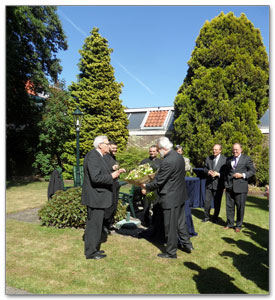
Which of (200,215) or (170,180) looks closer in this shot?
(170,180)

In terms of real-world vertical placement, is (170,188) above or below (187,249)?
above

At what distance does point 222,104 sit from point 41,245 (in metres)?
9.63

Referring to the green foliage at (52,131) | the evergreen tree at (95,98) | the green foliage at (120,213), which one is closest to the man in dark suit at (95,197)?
the green foliage at (120,213)

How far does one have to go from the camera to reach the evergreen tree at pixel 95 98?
15016 mm

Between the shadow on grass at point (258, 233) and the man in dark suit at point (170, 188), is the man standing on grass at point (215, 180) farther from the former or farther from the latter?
the man in dark suit at point (170, 188)

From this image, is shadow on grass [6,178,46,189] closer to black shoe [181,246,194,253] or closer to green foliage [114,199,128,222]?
green foliage [114,199,128,222]

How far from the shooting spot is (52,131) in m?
14.2

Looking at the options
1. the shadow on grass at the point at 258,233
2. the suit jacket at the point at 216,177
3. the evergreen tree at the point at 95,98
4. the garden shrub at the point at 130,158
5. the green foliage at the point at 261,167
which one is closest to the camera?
the shadow on grass at the point at 258,233

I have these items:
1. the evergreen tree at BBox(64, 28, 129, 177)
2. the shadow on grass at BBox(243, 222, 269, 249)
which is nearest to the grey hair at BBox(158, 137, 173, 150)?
the shadow on grass at BBox(243, 222, 269, 249)

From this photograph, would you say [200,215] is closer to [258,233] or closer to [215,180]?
[215,180]

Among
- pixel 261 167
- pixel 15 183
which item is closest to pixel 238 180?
pixel 261 167

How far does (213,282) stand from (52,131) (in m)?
12.7

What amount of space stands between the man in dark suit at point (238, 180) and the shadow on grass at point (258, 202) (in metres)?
2.93

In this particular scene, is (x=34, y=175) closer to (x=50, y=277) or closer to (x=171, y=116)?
(x=171, y=116)
